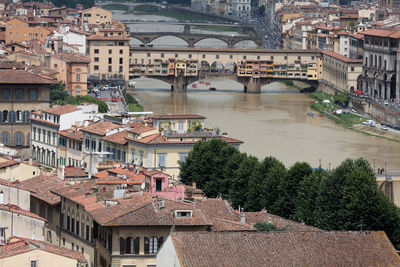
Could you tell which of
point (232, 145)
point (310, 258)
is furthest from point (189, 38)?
point (310, 258)

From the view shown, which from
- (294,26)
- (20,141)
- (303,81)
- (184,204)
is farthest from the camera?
(294,26)

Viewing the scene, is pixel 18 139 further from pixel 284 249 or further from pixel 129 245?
pixel 284 249

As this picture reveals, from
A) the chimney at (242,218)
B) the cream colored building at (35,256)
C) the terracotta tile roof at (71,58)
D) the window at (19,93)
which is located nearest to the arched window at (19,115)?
the window at (19,93)

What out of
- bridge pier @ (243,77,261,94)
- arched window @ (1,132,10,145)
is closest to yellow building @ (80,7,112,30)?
bridge pier @ (243,77,261,94)

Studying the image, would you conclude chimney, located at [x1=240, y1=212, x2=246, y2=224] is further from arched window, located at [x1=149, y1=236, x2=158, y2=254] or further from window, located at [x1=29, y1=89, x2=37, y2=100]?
window, located at [x1=29, y1=89, x2=37, y2=100]

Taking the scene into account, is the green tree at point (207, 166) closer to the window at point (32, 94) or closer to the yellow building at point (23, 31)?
the window at point (32, 94)

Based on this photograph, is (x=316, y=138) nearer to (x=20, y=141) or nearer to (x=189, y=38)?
(x=20, y=141)
